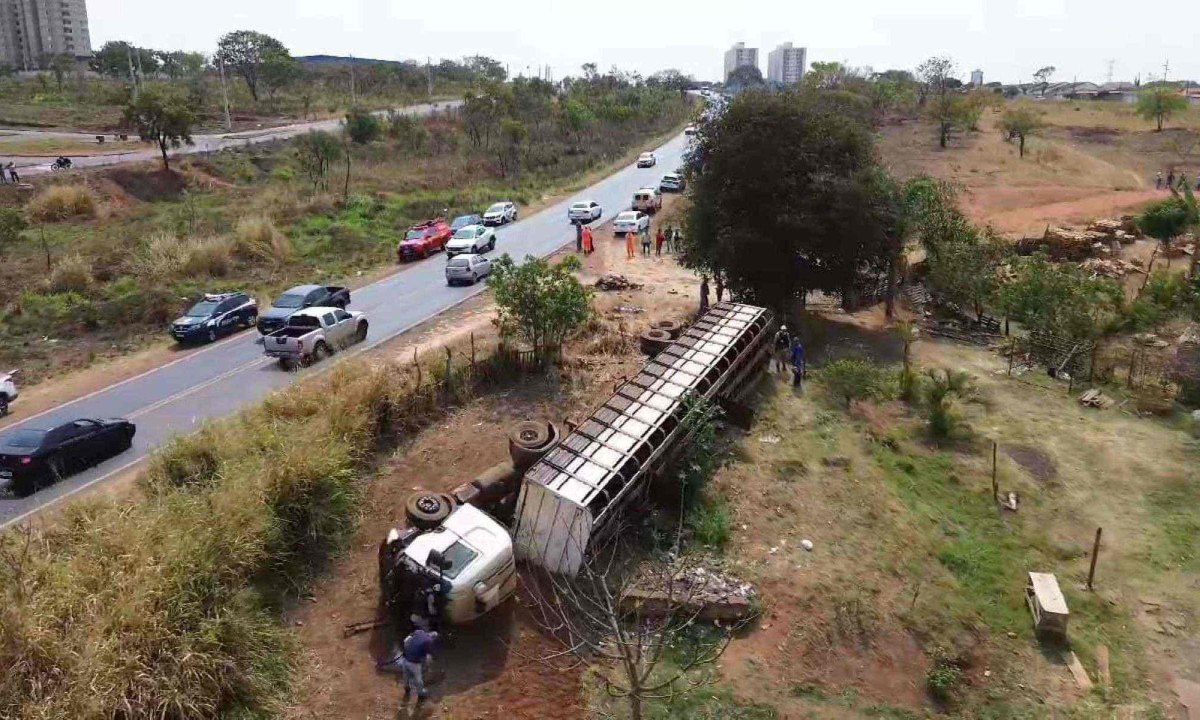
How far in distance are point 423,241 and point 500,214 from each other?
27.7 feet

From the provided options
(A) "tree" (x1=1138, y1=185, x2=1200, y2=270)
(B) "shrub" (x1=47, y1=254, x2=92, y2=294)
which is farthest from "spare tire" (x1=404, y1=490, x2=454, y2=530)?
(A) "tree" (x1=1138, y1=185, x2=1200, y2=270)

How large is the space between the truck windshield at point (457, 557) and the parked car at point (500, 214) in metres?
33.8

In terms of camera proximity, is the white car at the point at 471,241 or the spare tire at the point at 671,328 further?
the white car at the point at 471,241

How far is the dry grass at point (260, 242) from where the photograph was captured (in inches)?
1331

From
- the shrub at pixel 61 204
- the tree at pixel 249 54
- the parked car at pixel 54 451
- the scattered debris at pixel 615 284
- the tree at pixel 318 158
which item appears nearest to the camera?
the parked car at pixel 54 451

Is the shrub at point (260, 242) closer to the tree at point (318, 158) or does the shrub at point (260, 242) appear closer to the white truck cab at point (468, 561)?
the tree at point (318, 158)

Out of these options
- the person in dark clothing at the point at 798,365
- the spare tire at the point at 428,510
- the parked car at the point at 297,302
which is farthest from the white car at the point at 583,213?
the spare tire at the point at 428,510

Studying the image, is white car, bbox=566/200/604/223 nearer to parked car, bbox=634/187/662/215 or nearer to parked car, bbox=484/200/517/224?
parked car, bbox=484/200/517/224

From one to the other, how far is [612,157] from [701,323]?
176 ft

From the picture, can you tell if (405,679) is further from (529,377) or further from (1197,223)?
(1197,223)

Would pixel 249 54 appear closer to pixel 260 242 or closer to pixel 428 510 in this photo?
pixel 260 242

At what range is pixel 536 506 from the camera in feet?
43.6

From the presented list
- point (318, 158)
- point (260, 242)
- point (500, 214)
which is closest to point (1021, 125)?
point (500, 214)

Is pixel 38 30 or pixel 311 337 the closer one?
pixel 311 337
